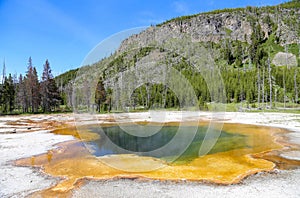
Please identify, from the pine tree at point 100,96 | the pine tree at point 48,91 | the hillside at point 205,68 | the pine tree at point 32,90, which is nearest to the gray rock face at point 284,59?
the hillside at point 205,68

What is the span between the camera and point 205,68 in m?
116

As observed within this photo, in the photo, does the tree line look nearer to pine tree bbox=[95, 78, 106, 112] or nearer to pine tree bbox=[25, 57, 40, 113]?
pine tree bbox=[25, 57, 40, 113]

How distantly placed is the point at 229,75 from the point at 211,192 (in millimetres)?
105457

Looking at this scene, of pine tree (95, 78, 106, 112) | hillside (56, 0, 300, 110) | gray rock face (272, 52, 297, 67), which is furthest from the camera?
gray rock face (272, 52, 297, 67)

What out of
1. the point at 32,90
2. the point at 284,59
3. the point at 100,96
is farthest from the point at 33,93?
the point at 284,59

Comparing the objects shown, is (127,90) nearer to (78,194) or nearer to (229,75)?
(229,75)

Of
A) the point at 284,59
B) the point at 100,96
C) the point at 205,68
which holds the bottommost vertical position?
the point at 100,96

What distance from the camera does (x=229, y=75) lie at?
355 feet

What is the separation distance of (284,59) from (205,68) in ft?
138

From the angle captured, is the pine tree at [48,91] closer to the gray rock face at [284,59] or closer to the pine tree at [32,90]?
the pine tree at [32,90]

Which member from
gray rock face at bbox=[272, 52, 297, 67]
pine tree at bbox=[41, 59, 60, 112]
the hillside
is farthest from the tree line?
gray rock face at bbox=[272, 52, 297, 67]

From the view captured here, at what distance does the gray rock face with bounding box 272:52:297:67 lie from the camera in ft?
381

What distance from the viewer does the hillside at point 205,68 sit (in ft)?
176

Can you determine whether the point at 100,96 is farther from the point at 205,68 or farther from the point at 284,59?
the point at 284,59
